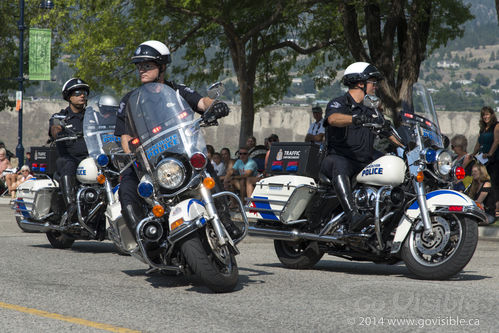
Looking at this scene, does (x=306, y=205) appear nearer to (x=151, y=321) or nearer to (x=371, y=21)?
(x=151, y=321)

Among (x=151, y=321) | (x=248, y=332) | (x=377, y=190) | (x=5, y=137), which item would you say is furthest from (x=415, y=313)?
(x=5, y=137)

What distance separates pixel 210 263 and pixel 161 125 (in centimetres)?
121

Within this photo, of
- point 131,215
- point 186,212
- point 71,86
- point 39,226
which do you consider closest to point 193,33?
point 71,86

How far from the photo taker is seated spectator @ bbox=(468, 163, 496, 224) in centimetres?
1503

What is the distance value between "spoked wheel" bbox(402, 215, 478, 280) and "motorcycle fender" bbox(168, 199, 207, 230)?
206cm

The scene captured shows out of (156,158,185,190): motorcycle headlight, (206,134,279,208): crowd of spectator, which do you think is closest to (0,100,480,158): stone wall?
Answer: (206,134,279,208): crowd of spectator

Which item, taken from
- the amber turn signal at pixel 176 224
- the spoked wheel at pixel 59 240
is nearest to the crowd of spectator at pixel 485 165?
the spoked wheel at pixel 59 240

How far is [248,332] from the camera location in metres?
5.39

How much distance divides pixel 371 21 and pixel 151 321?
16.0 m

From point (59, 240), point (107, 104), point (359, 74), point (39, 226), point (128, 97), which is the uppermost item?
point (359, 74)

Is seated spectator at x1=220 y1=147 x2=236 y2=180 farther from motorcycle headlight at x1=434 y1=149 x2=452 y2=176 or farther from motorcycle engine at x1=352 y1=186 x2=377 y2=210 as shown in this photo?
motorcycle headlight at x1=434 y1=149 x2=452 y2=176

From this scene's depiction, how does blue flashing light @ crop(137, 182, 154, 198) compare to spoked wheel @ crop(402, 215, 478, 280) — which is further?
spoked wheel @ crop(402, 215, 478, 280)

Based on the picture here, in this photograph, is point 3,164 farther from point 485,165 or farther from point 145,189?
point 145,189

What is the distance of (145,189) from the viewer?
7.01 m
